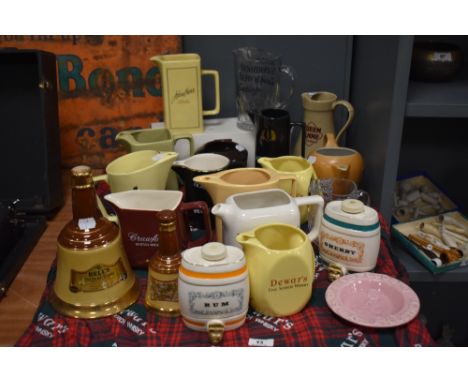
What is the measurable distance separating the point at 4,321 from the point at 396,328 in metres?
0.63

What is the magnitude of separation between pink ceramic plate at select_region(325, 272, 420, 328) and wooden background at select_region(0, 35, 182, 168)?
78 cm

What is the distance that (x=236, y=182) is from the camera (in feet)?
3.35

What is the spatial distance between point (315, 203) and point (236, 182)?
0.52 ft

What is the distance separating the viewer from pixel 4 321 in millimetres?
892

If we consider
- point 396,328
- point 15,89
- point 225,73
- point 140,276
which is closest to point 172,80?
point 225,73

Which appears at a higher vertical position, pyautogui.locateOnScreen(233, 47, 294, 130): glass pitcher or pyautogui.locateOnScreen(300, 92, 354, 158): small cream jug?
pyautogui.locateOnScreen(233, 47, 294, 130): glass pitcher

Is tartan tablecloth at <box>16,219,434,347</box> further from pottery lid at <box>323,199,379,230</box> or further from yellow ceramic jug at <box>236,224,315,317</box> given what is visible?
pottery lid at <box>323,199,379,230</box>

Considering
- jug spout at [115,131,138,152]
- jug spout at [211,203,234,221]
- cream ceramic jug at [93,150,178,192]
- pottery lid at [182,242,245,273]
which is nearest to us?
pottery lid at [182,242,245,273]

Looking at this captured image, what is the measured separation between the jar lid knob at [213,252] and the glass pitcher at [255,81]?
0.59 m

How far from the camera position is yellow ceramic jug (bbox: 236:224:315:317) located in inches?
32.1

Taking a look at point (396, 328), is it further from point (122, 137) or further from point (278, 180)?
point (122, 137)

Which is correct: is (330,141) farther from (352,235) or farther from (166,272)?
(166,272)

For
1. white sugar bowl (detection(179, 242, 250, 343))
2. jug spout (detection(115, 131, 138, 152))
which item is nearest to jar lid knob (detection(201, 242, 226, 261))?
white sugar bowl (detection(179, 242, 250, 343))

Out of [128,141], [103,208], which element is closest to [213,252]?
[103,208]
